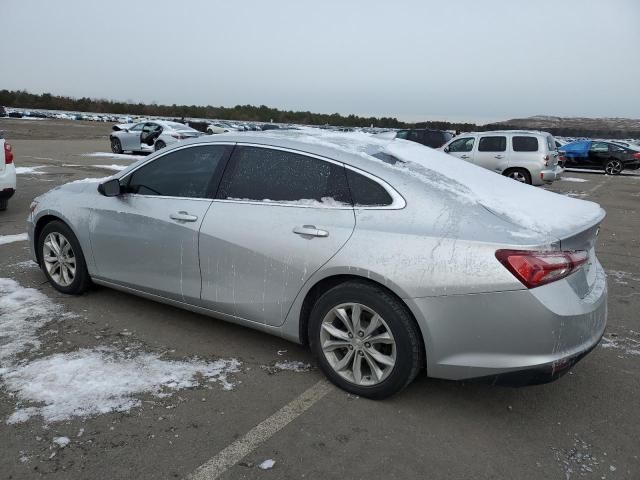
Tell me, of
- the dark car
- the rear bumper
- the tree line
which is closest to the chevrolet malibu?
the rear bumper

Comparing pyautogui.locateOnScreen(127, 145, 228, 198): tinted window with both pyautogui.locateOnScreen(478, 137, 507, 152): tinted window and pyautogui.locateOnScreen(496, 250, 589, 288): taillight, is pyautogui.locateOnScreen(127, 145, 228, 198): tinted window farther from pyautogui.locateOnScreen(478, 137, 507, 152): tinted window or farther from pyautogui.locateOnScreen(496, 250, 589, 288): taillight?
pyautogui.locateOnScreen(478, 137, 507, 152): tinted window

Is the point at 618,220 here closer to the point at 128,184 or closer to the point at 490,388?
the point at 490,388

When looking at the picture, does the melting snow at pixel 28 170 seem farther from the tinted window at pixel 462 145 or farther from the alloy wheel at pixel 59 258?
the tinted window at pixel 462 145

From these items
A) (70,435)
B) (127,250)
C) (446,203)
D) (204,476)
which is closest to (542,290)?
(446,203)

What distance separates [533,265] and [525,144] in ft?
44.1

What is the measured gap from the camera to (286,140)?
3646 mm

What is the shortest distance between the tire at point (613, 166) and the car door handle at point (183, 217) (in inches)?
967

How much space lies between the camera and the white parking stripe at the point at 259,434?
99.0 inches

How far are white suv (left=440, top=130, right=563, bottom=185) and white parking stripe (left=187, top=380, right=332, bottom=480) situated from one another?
1293 cm

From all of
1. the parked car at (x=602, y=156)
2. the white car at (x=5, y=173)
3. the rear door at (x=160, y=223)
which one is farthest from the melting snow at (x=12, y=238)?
the parked car at (x=602, y=156)

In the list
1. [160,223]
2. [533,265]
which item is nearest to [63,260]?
[160,223]

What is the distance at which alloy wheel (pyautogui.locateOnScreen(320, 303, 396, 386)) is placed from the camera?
9.96 feet

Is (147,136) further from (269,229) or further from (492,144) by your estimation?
(269,229)

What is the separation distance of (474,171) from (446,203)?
872mm
